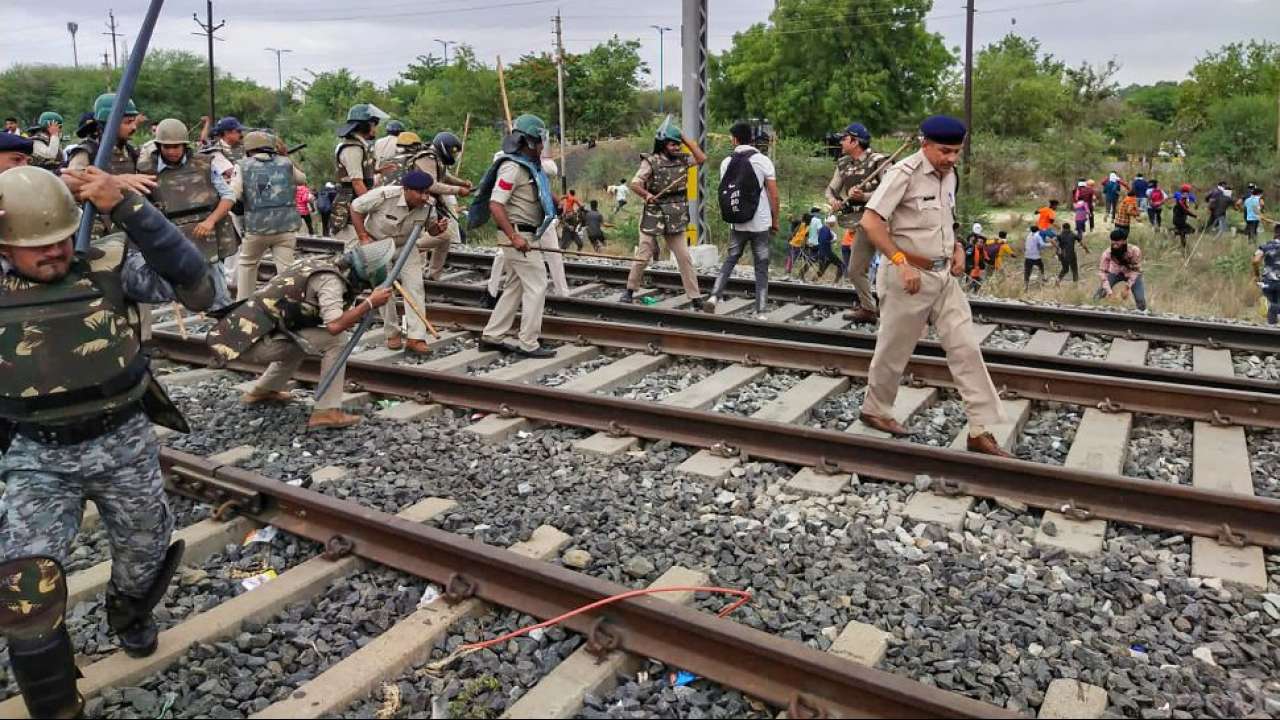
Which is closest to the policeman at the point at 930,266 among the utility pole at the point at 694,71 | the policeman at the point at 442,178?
the policeman at the point at 442,178

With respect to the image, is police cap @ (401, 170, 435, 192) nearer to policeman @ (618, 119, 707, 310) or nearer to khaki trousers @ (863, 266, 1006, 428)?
policeman @ (618, 119, 707, 310)

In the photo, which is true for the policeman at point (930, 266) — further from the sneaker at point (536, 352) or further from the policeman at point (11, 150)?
the policeman at point (11, 150)

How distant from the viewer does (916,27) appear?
63938 mm

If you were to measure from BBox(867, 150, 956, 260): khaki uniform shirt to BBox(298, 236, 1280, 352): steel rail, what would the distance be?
12.8ft

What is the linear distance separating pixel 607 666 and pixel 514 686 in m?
0.33

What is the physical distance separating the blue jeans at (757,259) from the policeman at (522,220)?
226 centimetres

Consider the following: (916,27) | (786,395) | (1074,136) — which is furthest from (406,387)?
(916,27)

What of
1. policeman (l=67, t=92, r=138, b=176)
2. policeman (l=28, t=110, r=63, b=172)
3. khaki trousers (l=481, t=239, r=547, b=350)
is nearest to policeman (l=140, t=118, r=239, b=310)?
policeman (l=67, t=92, r=138, b=176)

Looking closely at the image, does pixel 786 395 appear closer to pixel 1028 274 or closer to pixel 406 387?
pixel 406 387

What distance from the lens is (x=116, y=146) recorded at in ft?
23.6

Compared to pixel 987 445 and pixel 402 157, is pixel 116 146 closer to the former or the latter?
pixel 402 157

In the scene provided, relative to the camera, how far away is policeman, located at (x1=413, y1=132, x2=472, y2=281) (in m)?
9.59

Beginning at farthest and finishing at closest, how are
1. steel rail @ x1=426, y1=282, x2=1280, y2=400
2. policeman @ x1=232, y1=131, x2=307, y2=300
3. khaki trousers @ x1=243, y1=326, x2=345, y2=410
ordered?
policeman @ x1=232, y1=131, x2=307, y2=300, steel rail @ x1=426, y1=282, x2=1280, y2=400, khaki trousers @ x1=243, y1=326, x2=345, y2=410

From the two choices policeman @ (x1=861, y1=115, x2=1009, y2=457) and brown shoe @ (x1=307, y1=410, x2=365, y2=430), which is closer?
policeman @ (x1=861, y1=115, x2=1009, y2=457)
